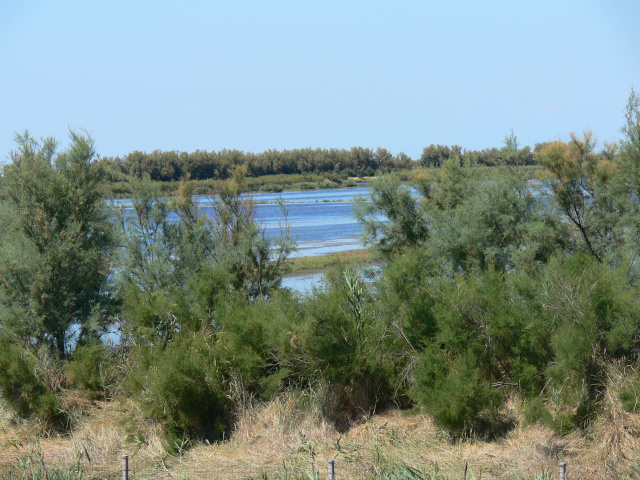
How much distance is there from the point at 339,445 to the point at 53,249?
6.82 metres

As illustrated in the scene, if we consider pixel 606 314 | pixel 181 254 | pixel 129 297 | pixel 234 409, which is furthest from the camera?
pixel 181 254

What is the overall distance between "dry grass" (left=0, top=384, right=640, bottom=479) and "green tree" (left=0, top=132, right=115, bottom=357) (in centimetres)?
198

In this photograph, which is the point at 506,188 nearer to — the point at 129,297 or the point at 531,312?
the point at 531,312

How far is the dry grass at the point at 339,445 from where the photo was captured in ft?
25.9

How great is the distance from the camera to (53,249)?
12.1m

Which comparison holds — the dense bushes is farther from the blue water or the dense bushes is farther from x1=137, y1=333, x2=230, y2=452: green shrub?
the blue water

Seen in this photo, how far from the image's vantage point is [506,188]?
50.9 ft

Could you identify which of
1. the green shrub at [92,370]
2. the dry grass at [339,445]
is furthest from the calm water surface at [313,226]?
the dry grass at [339,445]

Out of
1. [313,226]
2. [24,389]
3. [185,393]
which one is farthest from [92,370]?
[313,226]

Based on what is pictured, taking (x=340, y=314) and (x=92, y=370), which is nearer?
(x=340, y=314)

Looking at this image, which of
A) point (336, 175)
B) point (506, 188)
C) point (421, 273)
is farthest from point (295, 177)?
point (421, 273)

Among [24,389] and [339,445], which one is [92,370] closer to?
[24,389]

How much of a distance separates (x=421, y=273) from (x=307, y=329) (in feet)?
6.79

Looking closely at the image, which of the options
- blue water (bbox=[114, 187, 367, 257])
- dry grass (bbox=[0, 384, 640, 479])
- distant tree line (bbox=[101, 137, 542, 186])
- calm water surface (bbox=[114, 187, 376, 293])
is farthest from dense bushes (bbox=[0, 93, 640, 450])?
distant tree line (bbox=[101, 137, 542, 186])
